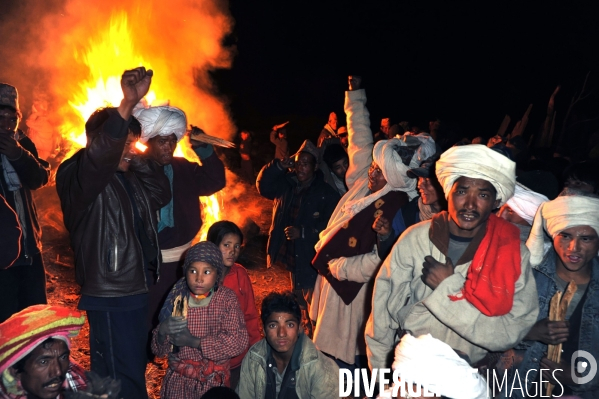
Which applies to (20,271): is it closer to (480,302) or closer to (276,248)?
(276,248)

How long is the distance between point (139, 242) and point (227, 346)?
987mm

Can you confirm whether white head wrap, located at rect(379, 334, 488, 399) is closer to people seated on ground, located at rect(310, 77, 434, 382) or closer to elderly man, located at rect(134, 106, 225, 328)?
people seated on ground, located at rect(310, 77, 434, 382)

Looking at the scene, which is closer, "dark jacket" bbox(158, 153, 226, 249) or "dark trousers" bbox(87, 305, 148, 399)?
"dark trousers" bbox(87, 305, 148, 399)

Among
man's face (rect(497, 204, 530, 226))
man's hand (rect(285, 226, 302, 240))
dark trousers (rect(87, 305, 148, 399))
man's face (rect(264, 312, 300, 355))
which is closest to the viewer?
man's face (rect(264, 312, 300, 355))

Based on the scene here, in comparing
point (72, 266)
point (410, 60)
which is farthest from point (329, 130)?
point (410, 60)

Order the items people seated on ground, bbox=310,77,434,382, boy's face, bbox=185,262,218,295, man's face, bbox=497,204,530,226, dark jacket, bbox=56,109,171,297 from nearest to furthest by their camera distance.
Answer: dark jacket, bbox=56,109,171,297 → boy's face, bbox=185,262,218,295 → man's face, bbox=497,204,530,226 → people seated on ground, bbox=310,77,434,382

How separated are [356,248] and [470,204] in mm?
1632

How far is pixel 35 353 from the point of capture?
2.87 m

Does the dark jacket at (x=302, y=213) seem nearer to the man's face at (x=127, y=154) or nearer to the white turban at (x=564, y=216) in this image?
the man's face at (x=127, y=154)

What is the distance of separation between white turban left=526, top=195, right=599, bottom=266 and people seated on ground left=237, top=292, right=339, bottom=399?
5.12 ft

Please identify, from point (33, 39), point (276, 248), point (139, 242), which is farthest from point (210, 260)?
point (33, 39)

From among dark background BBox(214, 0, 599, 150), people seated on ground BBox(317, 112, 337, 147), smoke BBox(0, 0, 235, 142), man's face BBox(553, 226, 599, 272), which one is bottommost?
man's face BBox(553, 226, 599, 272)

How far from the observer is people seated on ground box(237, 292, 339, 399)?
11.5 ft

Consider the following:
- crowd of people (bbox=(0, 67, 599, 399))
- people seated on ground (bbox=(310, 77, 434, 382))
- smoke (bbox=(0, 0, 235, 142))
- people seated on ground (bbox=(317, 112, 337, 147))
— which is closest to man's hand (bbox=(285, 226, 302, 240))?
people seated on ground (bbox=(310, 77, 434, 382))
